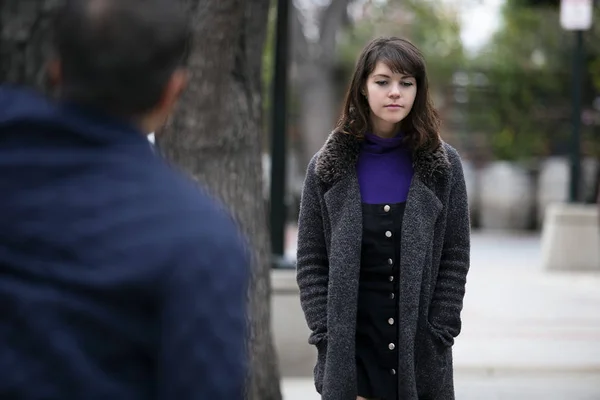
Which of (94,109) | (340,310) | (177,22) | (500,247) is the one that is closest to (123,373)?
(94,109)

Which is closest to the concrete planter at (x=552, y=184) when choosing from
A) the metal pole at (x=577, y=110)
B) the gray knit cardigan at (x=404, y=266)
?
the metal pole at (x=577, y=110)

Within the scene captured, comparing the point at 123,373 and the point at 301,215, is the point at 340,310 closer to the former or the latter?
the point at 301,215

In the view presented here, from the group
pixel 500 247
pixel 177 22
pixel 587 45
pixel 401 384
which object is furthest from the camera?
pixel 587 45

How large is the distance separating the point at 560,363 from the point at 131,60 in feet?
25.1

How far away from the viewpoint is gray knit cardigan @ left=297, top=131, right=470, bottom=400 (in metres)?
3.79

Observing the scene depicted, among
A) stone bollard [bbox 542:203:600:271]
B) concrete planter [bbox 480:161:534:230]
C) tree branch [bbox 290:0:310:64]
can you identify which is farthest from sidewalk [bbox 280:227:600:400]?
tree branch [bbox 290:0:310:64]

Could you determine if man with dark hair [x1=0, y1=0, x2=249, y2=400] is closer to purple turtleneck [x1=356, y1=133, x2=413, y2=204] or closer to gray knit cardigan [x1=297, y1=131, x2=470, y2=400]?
gray knit cardigan [x1=297, y1=131, x2=470, y2=400]

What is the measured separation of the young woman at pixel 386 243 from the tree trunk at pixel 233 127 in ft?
6.81

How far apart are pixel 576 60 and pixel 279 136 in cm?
789

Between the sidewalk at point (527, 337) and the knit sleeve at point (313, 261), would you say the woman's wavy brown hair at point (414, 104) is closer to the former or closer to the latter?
the knit sleeve at point (313, 261)

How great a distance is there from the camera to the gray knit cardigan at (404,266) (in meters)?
3.79

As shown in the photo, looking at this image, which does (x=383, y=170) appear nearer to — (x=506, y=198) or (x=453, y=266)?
(x=453, y=266)

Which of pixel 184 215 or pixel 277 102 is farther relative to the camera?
pixel 277 102

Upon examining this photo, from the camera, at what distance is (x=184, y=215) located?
1751 millimetres
